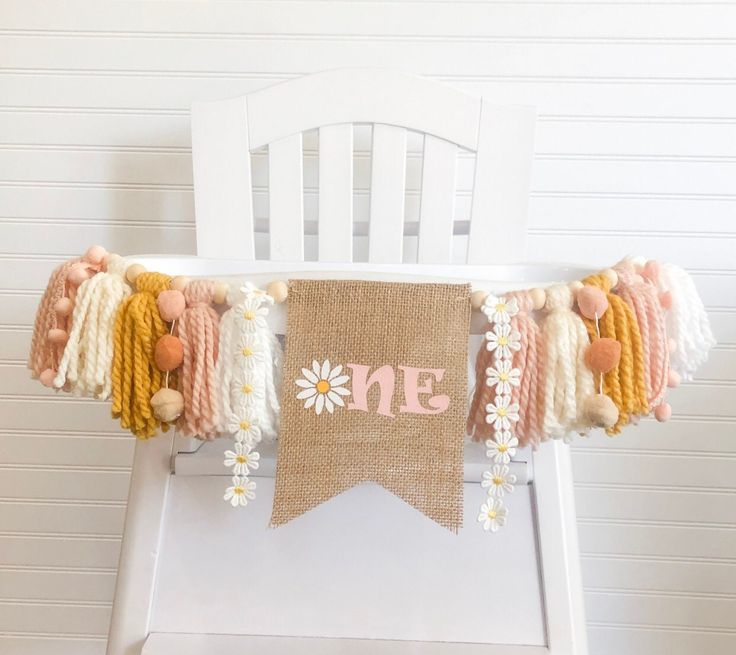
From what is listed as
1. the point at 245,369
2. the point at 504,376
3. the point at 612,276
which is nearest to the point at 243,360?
the point at 245,369

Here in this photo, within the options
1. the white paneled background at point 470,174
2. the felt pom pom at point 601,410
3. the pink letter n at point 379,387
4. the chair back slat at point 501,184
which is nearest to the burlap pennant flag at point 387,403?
the pink letter n at point 379,387

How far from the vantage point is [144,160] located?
113 centimetres

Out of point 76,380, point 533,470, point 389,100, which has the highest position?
point 389,100

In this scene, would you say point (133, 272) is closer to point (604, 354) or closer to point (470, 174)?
point (604, 354)

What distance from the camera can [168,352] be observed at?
2.00ft

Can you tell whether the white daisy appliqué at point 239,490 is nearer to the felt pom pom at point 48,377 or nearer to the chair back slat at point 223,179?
the felt pom pom at point 48,377

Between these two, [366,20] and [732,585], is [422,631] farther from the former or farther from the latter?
[366,20]

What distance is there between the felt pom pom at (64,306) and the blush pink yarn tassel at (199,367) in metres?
0.10

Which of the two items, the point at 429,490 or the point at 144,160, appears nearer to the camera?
the point at 429,490

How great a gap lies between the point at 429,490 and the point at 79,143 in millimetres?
814

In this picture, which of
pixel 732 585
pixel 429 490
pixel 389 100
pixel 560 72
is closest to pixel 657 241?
pixel 560 72

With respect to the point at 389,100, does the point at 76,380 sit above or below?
below

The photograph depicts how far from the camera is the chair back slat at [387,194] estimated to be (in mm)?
993

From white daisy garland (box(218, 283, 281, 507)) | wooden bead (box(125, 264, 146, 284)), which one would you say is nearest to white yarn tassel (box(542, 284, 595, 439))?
white daisy garland (box(218, 283, 281, 507))
